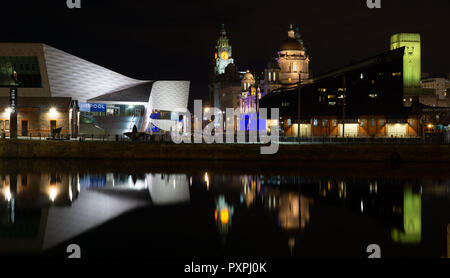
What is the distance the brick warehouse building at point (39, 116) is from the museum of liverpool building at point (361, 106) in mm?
31936

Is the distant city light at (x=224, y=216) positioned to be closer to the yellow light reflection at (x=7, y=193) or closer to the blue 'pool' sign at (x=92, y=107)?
the yellow light reflection at (x=7, y=193)

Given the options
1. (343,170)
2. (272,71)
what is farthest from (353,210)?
(272,71)

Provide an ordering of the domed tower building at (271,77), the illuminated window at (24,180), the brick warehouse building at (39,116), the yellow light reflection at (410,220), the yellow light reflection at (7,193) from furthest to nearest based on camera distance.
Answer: the domed tower building at (271,77) < the brick warehouse building at (39,116) < the illuminated window at (24,180) < the yellow light reflection at (7,193) < the yellow light reflection at (410,220)

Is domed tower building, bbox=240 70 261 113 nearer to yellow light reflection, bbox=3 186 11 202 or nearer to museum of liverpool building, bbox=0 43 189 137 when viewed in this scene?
museum of liverpool building, bbox=0 43 189 137

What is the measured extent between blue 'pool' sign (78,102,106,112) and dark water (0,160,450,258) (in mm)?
30422

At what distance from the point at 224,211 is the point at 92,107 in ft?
174

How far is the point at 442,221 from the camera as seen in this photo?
22.8 meters

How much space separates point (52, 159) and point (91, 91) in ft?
88.6

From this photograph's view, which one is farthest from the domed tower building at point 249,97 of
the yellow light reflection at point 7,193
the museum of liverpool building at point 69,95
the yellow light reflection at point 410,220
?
the yellow light reflection at point 7,193

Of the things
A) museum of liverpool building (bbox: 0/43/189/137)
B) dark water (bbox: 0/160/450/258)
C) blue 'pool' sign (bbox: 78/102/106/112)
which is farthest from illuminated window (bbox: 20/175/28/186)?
blue 'pool' sign (bbox: 78/102/106/112)

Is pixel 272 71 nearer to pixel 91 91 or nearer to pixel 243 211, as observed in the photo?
pixel 91 91

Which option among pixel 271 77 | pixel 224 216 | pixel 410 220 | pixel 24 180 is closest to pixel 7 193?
pixel 24 180

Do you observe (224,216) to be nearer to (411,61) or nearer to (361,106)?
(361,106)

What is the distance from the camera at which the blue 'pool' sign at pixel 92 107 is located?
7156 cm
